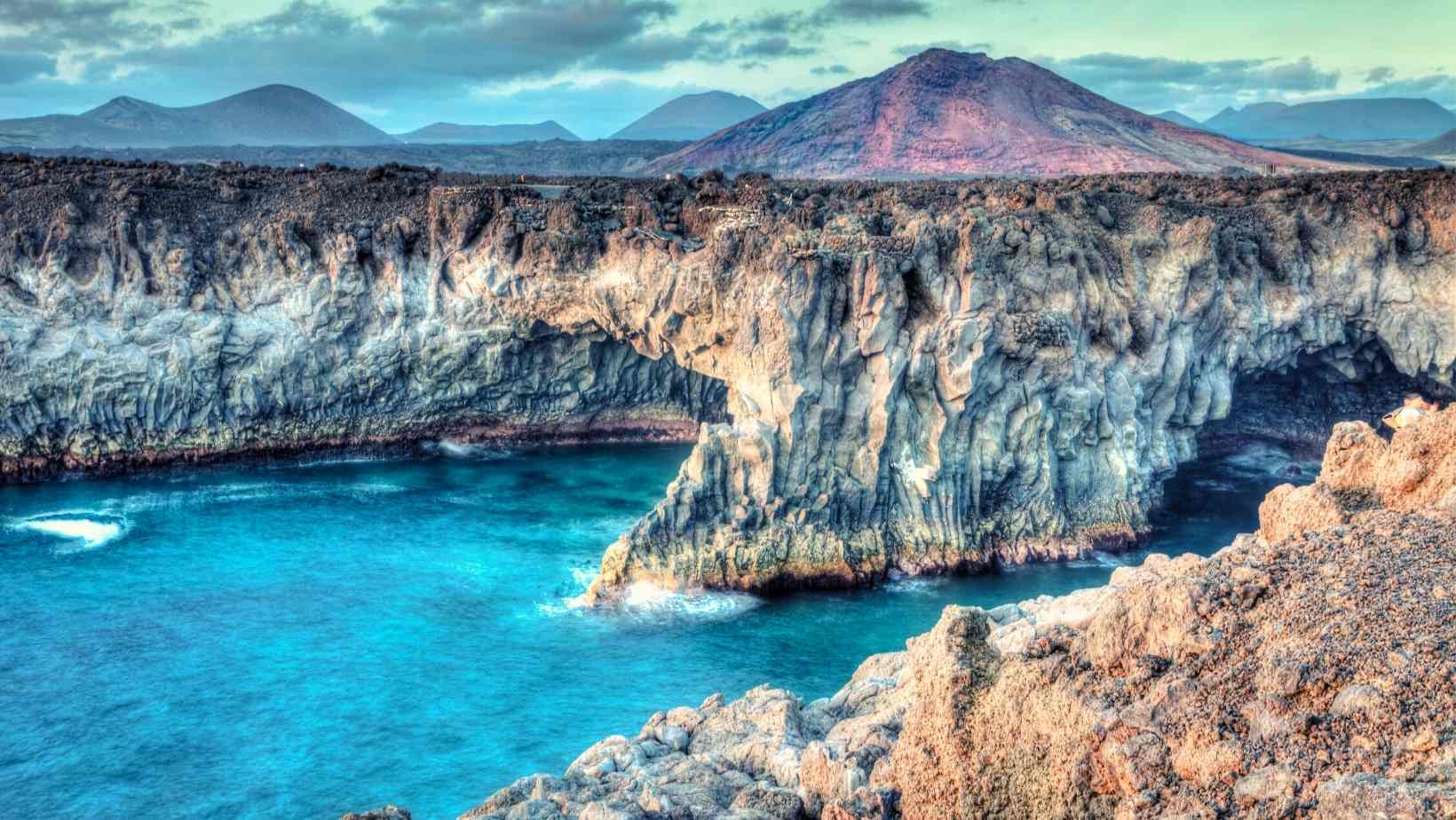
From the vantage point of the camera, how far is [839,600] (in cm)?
3844

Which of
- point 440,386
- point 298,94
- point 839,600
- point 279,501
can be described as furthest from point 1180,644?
point 298,94

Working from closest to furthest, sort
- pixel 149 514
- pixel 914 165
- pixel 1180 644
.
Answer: pixel 1180 644, pixel 149 514, pixel 914 165

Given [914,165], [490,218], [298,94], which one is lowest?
[490,218]

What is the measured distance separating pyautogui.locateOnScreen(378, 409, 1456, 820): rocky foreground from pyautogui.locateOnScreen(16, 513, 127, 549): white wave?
105 ft

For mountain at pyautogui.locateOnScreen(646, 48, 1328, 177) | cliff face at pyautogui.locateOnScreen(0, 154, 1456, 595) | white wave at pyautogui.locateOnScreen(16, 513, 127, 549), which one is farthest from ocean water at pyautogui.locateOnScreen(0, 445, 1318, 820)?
mountain at pyautogui.locateOnScreen(646, 48, 1328, 177)

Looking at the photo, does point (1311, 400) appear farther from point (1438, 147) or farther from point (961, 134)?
point (1438, 147)

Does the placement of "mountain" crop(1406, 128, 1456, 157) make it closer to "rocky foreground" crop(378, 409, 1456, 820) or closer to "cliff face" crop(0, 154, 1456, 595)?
"cliff face" crop(0, 154, 1456, 595)

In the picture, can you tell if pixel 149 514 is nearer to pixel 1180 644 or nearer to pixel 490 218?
pixel 490 218

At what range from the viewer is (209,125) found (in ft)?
594

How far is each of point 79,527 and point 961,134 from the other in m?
A: 80.0

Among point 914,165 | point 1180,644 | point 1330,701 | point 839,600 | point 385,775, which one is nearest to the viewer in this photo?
point 1330,701

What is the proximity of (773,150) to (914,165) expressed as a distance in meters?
17.2

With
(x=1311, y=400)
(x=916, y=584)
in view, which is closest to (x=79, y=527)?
(x=916, y=584)

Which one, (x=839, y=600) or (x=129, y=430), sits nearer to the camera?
(x=839, y=600)
